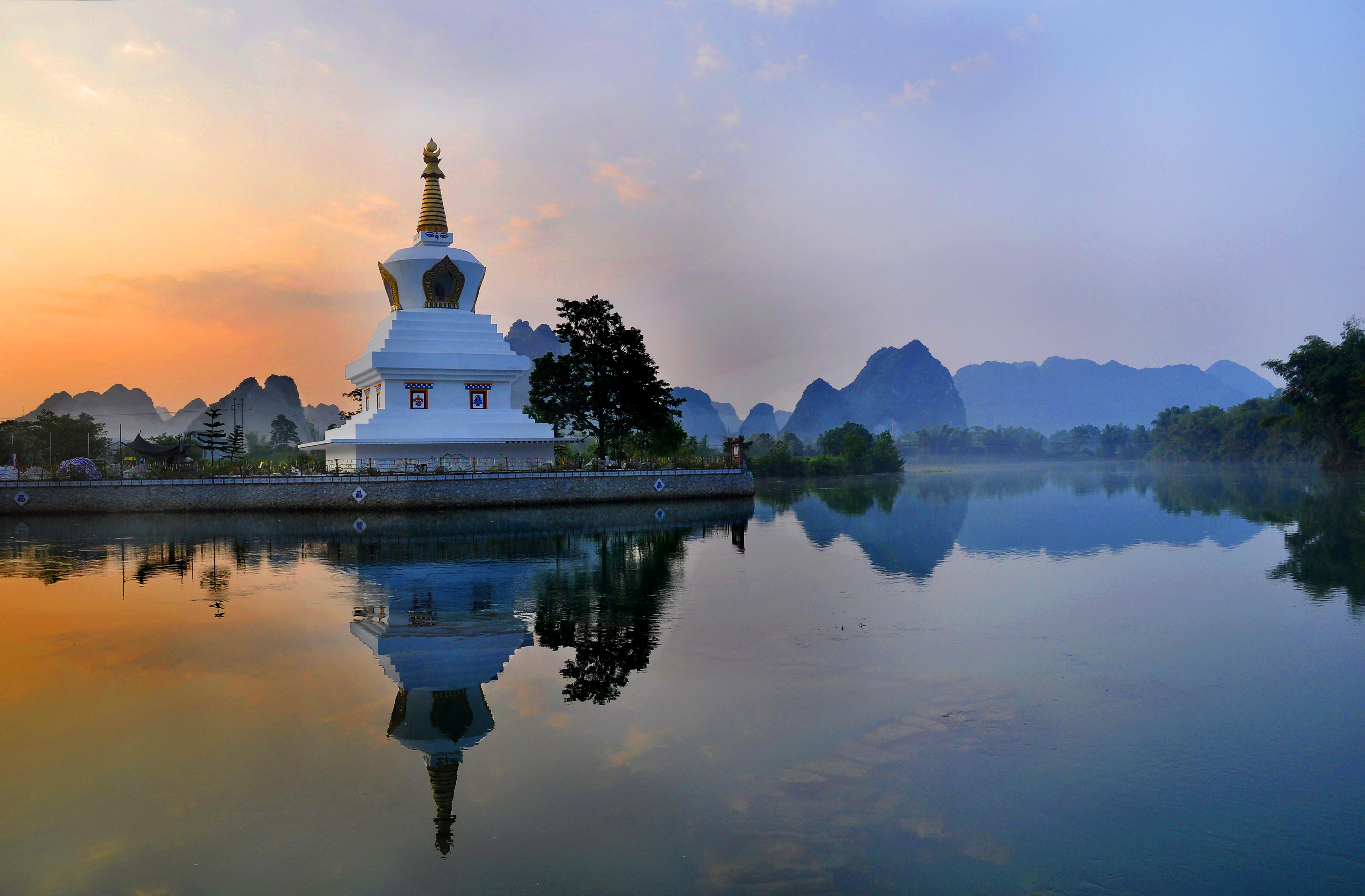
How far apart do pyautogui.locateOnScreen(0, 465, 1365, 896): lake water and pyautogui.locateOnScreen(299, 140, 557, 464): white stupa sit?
1722 cm

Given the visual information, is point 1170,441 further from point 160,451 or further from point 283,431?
point 160,451

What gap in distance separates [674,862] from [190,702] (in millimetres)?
6024

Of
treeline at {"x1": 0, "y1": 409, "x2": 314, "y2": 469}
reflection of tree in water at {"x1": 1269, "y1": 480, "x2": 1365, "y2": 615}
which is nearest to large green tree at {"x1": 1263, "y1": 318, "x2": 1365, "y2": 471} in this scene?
reflection of tree in water at {"x1": 1269, "y1": 480, "x2": 1365, "y2": 615}

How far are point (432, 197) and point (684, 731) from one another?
36.3m

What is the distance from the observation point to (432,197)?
3950 cm

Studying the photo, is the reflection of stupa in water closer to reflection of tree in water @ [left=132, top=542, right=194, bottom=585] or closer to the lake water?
the lake water

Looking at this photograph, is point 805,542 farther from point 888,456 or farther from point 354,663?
point 888,456

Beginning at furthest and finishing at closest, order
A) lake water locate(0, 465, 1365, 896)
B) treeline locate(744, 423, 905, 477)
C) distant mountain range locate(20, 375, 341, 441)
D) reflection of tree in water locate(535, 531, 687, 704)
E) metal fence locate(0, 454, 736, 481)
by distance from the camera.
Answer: distant mountain range locate(20, 375, 341, 441)
treeline locate(744, 423, 905, 477)
metal fence locate(0, 454, 736, 481)
reflection of tree in water locate(535, 531, 687, 704)
lake water locate(0, 465, 1365, 896)

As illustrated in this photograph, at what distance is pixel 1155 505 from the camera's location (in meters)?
35.0

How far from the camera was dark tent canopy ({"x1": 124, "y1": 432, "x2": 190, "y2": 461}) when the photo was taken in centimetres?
4138

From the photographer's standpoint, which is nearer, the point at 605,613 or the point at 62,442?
the point at 605,613

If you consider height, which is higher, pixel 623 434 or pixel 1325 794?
pixel 623 434

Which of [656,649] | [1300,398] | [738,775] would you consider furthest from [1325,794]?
[1300,398]

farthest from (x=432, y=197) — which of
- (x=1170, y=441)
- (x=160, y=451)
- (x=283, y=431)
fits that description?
(x=1170, y=441)
